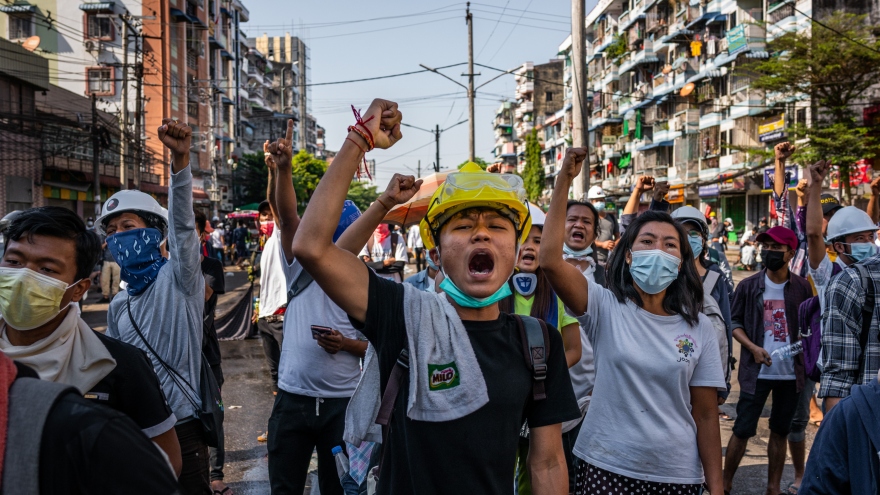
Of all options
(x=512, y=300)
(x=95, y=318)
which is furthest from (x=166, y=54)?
(x=512, y=300)

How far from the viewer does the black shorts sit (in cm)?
545

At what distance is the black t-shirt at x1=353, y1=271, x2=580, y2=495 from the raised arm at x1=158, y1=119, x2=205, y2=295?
1.30 metres

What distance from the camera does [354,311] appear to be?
7.30 feet

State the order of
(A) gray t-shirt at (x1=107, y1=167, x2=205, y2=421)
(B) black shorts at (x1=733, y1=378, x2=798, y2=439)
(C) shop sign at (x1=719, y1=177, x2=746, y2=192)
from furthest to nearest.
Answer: (C) shop sign at (x1=719, y1=177, x2=746, y2=192) < (B) black shorts at (x1=733, y1=378, x2=798, y2=439) < (A) gray t-shirt at (x1=107, y1=167, x2=205, y2=421)

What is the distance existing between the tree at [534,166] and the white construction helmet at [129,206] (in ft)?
277

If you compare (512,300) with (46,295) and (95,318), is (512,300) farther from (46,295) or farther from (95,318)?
(95,318)

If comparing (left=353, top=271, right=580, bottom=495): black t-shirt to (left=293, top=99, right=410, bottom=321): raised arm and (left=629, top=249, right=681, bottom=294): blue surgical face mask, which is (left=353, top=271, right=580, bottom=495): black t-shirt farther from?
(left=629, top=249, right=681, bottom=294): blue surgical face mask

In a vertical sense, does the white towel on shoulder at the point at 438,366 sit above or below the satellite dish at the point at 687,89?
below

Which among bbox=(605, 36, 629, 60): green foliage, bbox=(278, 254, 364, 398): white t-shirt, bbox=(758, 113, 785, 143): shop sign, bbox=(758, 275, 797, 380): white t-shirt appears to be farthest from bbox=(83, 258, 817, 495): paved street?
bbox=(605, 36, 629, 60): green foliage

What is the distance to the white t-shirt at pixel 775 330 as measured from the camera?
5508mm

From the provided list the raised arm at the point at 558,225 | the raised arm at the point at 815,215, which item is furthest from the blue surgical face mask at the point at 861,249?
the raised arm at the point at 558,225

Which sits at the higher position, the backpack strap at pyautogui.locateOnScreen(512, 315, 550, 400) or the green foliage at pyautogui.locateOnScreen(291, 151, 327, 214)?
the green foliage at pyautogui.locateOnScreen(291, 151, 327, 214)

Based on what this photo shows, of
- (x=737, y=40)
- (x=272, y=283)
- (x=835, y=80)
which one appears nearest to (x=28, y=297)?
(x=272, y=283)

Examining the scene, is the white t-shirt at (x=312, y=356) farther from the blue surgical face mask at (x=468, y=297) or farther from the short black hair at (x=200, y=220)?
the short black hair at (x=200, y=220)
